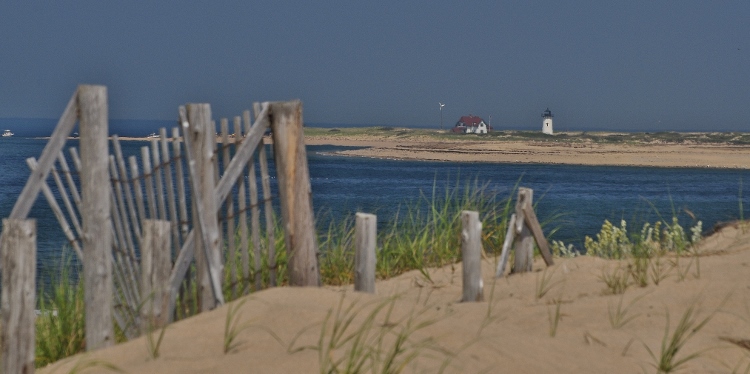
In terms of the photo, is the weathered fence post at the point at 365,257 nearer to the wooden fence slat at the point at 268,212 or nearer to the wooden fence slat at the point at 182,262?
the wooden fence slat at the point at 268,212

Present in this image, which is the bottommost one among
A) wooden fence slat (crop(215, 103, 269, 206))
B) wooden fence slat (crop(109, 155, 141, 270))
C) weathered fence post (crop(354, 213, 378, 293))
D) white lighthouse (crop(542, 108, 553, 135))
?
white lighthouse (crop(542, 108, 553, 135))

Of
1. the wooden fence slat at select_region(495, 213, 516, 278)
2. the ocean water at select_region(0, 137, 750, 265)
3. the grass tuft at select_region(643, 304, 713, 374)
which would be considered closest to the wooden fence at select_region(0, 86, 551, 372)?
the wooden fence slat at select_region(495, 213, 516, 278)

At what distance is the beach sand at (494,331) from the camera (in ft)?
15.6

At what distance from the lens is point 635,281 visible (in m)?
7.15

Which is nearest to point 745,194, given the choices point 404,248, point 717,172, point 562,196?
point 562,196

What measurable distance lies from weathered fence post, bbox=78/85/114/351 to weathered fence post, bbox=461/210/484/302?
2.76 metres

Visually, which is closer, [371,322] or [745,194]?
[371,322]

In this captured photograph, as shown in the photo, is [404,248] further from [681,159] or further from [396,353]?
[681,159]

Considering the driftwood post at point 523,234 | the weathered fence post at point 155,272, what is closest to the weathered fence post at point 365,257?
the weathered fence post at point 155,272

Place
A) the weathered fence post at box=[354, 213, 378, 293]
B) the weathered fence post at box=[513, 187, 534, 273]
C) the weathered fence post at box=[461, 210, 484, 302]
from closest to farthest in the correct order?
the weathered fence post at box=[354, 213, 378, 293]
the weathered fence post at box=[461, 210, 484, 302]
the weathered fence post at box=[513, 187, 534, 273]

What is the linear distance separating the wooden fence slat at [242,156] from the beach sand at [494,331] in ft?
2.66

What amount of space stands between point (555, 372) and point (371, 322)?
1.09 m

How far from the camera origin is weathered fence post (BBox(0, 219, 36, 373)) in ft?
14.8

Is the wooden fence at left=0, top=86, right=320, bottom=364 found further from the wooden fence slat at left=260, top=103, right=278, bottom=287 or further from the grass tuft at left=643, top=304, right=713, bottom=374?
the grass tuft at left=643, top=304, right=713, bottom=374
